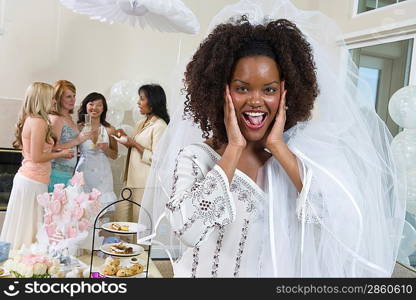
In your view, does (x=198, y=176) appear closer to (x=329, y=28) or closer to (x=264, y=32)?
(x=264, y=32)

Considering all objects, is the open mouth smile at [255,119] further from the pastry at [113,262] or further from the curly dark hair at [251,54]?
the pastry at [113,262]

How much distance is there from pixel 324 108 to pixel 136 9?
1.35 m

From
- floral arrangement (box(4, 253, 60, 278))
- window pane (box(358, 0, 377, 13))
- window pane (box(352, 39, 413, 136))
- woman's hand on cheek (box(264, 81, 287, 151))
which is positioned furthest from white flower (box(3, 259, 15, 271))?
window pane (box(358, 0, 377, 13))

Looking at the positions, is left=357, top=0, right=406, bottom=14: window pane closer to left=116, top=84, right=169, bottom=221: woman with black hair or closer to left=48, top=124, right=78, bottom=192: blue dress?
left=116, top=84, right=169, bottom=221: woman with black hair

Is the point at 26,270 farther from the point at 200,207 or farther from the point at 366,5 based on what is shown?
the point at 366,5

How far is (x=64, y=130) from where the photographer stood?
3213mm

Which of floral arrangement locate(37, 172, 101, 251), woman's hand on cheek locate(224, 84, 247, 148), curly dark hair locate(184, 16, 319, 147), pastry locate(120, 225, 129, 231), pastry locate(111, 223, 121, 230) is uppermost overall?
curly dark hair locate(184, 16, 319, 147)

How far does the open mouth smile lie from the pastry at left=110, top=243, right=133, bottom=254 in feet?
2.62

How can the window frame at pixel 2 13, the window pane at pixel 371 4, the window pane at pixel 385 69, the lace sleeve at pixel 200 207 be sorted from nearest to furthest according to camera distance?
the lace sleeve at pixel 200 207 → the window pane at pixel 385 69 → the window pane at pixel 371 4 → the window frame at pixel 2 13

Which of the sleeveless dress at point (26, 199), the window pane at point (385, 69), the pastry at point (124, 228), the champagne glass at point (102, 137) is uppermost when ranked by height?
the window pane at point (385, 69)

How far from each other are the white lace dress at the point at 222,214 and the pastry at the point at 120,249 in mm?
512

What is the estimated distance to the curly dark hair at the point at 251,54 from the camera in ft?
3.16

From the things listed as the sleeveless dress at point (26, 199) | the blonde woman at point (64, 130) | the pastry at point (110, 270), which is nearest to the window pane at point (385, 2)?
the blonde woman at point (64, 130)

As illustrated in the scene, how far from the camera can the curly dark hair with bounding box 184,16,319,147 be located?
96 centimetres
